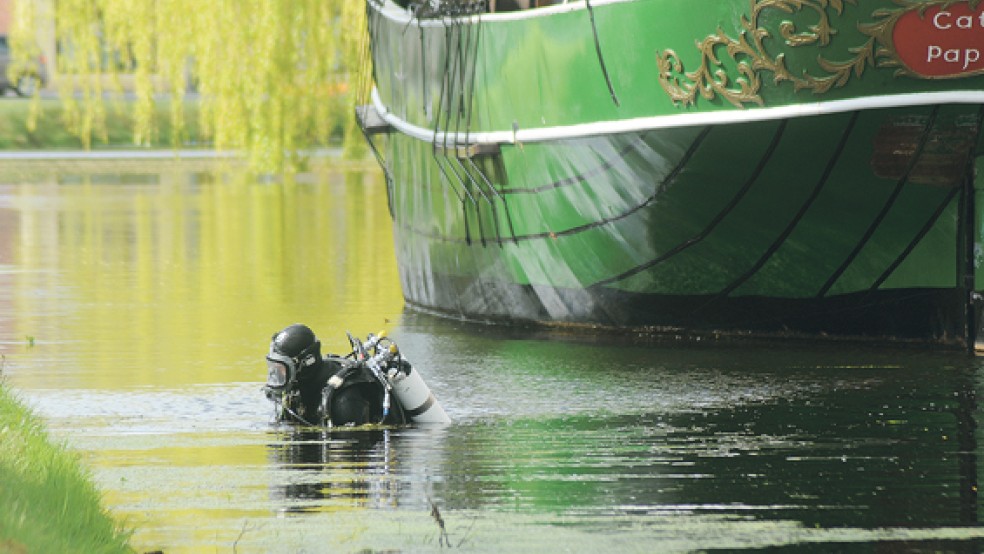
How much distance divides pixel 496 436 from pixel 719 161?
4045 mm

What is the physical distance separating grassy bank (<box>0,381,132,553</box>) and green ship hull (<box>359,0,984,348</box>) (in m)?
5.85

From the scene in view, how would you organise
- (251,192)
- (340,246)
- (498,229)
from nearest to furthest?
(498,229), (340,246), (251,192)

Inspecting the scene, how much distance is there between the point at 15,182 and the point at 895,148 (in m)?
31.0

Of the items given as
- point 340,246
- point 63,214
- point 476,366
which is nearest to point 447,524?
point 476,366

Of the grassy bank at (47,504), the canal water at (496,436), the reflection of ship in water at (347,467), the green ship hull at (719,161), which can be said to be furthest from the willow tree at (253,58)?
the grassy bank at (47,504)

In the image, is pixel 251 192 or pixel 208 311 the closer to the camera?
pixel 208 311

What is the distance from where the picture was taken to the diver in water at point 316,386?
1057 cm

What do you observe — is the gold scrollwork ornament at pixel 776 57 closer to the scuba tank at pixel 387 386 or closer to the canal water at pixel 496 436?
the canal water at pixel 496 436

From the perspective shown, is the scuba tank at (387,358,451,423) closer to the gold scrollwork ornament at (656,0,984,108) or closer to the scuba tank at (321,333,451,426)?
the scuba tank at (321,333,451,426)

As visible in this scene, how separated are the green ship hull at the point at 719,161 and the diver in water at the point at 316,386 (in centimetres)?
383

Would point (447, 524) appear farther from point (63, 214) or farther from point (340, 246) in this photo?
point (63, 214)

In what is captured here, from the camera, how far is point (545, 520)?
8.06 meters

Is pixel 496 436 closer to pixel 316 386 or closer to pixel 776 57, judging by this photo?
pixel 316 386

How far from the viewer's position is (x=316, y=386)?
432 inches
